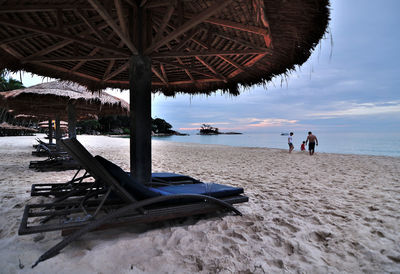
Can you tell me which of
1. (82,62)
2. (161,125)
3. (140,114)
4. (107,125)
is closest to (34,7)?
(140,114)

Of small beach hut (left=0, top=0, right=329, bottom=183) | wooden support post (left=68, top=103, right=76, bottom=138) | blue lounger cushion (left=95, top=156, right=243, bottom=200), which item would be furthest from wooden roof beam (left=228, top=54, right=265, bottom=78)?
wooden support post (left=68, top=103, right=76, bottom=138)

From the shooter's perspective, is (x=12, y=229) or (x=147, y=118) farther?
(x=147, y=118)

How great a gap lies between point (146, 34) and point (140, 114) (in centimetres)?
115

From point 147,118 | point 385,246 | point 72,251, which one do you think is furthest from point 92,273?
point 385,246

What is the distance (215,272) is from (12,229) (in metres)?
2.00

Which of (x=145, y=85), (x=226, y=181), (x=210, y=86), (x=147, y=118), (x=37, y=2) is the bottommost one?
(x=226, y=181)

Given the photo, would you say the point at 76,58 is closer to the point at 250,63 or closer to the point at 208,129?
the point at 250,63

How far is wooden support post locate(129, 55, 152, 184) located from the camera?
2.93m

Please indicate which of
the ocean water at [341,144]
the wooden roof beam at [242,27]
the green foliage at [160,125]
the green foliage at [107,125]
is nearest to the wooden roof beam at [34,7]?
the wooden roof beam at [242,27]

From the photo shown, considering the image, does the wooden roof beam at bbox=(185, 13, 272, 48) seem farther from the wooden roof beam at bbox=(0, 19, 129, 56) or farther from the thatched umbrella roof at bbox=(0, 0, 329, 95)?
the wooden roof beam at bbox=(0, 19, 129, 56)

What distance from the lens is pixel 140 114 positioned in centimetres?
293

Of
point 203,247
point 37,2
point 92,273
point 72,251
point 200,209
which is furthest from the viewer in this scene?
point 37,2

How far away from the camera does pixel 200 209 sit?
231cm

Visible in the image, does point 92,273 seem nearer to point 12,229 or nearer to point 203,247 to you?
point 203,247
